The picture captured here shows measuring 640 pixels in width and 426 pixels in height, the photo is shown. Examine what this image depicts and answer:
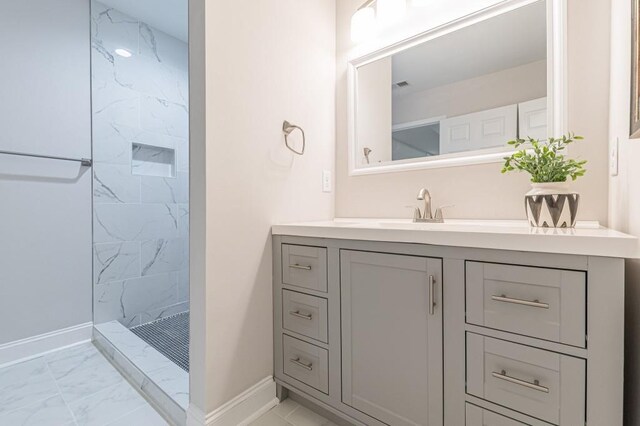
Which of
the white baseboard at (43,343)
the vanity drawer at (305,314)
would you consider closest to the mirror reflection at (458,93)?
the vanity drawer at (305,314)

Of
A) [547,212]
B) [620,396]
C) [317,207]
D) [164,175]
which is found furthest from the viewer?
[164,175]

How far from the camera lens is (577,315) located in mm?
735

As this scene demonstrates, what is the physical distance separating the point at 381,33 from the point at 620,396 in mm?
1812

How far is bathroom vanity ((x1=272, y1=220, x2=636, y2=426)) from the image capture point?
722 mm

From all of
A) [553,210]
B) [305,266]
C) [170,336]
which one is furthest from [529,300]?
[170,336]

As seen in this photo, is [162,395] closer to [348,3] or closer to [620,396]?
[620,396]

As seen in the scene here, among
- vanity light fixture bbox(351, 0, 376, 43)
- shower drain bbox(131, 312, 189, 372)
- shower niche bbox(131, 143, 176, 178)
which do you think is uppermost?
vanity light fixture bbox(351, 0, 376, 43)

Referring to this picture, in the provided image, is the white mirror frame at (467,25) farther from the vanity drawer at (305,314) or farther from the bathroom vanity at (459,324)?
the vanity drawer at (305,314)

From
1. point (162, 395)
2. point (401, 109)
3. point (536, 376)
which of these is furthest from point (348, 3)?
point (162, 395)

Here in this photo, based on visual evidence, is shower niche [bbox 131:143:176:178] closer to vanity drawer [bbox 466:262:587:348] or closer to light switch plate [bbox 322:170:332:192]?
light switch plate [bbox 322:170:332:192]

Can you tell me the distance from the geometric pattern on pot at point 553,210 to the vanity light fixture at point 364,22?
126 cm

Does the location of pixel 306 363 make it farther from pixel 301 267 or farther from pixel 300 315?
pixel 301 267

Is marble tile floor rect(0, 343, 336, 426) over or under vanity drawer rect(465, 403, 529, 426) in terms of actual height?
under

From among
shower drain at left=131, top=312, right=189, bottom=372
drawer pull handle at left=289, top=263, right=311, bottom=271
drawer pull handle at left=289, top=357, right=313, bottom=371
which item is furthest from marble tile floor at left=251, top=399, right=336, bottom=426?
drawer pull handle at left=289, top=263, right=311, bottom=271
